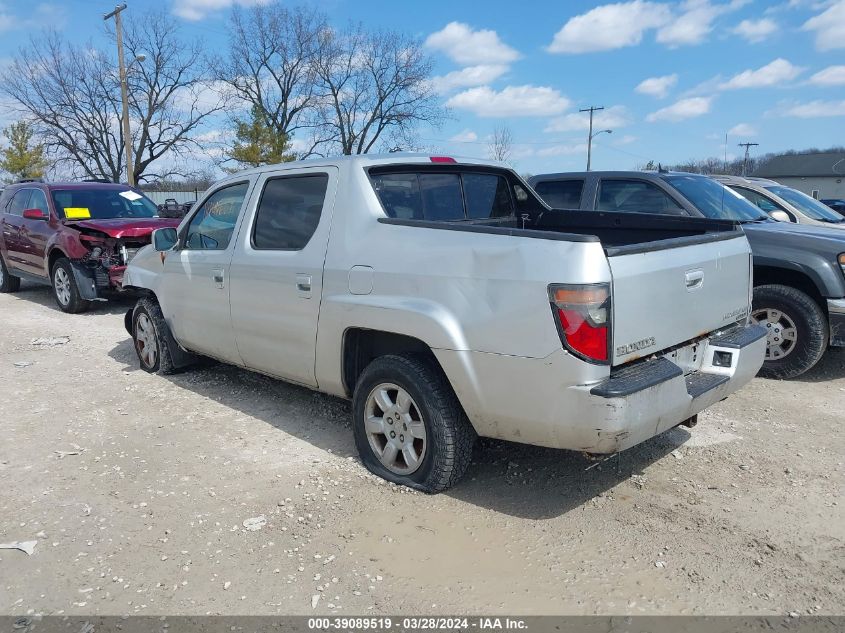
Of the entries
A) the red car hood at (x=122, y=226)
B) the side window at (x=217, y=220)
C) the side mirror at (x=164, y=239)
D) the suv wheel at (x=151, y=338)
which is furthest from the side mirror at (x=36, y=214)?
the side window at (x=217, y=220)

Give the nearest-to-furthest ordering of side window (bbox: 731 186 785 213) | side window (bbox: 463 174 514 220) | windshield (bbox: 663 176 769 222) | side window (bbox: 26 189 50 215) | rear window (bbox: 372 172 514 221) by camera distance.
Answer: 1. rear window (bbox: 372 172 514 221)
2. side window (bbox: 463 174 514 220)
3. windshield (bbox: 663 176 769 222)
4. side window (bbox: 731 186 785 213)
5. side window (bbox: 26 189 50 215)

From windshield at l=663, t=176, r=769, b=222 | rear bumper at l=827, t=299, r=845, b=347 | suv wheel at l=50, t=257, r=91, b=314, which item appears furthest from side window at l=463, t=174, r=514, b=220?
suv wheel at l=50, t=257, r=91, b=314

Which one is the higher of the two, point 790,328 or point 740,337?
point 740,337

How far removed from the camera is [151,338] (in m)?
6.07

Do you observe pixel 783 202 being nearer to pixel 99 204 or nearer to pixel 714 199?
pixel 714 199

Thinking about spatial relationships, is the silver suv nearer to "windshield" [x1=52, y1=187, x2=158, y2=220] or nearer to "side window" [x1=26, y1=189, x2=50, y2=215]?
"windshield" [x1=52, y1=187, x2=158, y2=220]

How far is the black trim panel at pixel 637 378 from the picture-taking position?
2947 millimetres

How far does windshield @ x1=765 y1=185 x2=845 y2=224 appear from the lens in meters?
7.82

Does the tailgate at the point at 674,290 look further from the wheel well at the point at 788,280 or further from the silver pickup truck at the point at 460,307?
the wheel well at the point at 788,280

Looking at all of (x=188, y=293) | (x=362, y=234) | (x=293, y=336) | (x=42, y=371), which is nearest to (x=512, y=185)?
(x=362, y=234)

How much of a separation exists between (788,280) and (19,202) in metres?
11.1

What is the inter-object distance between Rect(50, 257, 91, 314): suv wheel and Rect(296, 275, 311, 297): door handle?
6.26 m

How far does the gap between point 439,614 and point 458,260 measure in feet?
5.36

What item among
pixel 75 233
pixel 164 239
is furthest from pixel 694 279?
pixel 75 233
